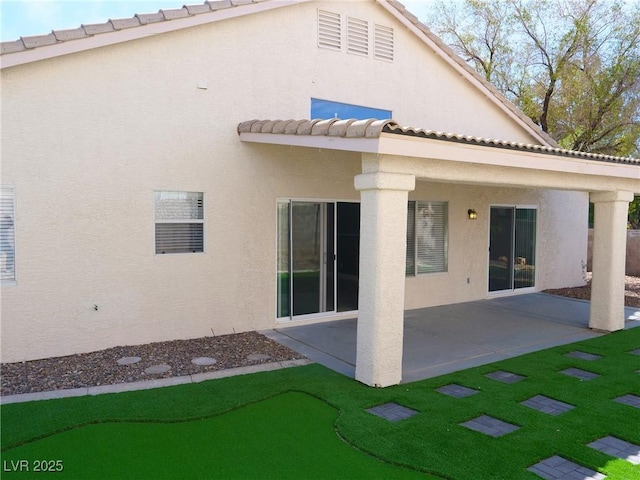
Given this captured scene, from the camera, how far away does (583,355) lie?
28.2ft

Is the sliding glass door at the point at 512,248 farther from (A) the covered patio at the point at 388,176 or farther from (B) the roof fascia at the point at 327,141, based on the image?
(B) the roof fascia at the point at 327,141

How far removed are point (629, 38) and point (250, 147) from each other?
1758cm

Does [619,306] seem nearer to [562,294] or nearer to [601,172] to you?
[601,172]

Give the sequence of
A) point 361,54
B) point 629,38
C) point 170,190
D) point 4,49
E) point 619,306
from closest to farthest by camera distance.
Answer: point 4,49, point 170,190, point 619,306, point 361,54, point 629,38

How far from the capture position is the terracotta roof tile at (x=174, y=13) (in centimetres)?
845

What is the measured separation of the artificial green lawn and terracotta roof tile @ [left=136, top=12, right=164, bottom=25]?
19.5 feet


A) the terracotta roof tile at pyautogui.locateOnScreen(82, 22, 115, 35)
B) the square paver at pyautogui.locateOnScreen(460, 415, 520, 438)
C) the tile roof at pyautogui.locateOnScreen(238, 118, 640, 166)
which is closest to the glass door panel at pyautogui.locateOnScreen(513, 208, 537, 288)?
the tile roof at pyautogui.locateOnScreen(238, 118, 640, 166)

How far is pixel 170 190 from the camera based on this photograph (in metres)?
8.82

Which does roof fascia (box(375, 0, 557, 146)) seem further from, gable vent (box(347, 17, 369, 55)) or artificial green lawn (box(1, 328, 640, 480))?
artificial green lawn (box(1, 328, 640, 480))

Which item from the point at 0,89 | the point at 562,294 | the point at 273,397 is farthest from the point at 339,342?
the point at 562,294

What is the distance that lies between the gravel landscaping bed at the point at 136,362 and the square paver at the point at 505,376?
3077mm

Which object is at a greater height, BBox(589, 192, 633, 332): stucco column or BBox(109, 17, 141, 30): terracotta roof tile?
BBox(109, 17, 141, 30): terracotta roof tile

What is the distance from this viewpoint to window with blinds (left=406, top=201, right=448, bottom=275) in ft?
40.4

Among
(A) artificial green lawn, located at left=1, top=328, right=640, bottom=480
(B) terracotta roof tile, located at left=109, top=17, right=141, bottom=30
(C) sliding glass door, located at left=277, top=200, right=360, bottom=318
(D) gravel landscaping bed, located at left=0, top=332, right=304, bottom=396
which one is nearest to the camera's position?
(A) artificial green lawn, located at left=1, top=328, right=640, bottom=480
